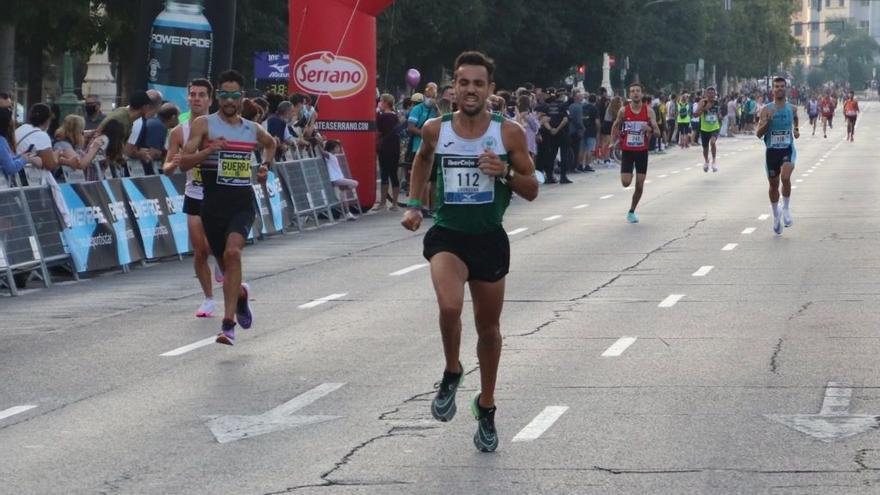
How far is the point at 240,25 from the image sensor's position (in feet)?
128

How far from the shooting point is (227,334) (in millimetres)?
11875

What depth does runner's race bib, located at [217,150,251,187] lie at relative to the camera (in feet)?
41.0

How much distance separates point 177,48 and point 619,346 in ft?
41.1

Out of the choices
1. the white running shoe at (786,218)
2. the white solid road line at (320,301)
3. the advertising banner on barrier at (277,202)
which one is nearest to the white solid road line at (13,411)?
the white solid road line at (320,301)

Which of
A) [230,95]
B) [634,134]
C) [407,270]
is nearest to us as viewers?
[230,95]

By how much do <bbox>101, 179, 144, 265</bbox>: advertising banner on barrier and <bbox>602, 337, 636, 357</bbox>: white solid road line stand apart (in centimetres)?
731

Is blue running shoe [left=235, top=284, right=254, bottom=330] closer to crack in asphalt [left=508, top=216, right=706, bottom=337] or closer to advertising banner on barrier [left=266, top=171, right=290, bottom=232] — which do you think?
crack in asphalt [left=508, top=216, right=706, bottom=337]

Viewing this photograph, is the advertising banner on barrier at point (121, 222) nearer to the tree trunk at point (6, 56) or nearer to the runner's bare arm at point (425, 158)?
the runner's bare arm at point (425, 158)

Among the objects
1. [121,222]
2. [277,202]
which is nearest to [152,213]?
[121,222]

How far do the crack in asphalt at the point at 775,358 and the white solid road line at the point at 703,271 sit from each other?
483 cm

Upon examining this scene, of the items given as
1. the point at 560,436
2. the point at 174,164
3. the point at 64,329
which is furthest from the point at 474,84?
the point at 64,329

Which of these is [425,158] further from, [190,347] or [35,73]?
[35,73]

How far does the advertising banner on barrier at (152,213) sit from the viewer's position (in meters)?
18.5

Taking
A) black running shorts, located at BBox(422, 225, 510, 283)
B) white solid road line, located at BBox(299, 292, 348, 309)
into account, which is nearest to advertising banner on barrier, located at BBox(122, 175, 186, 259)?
white solid road line, located at BBox(299, 292, 348, 309)
